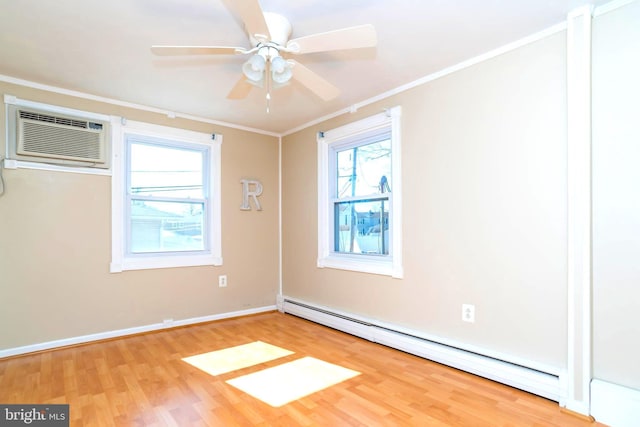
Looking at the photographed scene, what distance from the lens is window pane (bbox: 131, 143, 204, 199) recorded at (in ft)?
11.7

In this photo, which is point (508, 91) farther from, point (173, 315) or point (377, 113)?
point (173, 315)

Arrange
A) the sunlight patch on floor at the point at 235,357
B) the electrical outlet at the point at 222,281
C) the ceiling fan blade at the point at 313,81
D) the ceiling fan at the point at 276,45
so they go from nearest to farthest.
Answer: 1. the ceiling fan at the point at 276,45
2. the ceiling fan blade at the point at 313,81
3. the sunlight patch on floor at the point at 235,357
4. the electrical outlet at the point at 222,281

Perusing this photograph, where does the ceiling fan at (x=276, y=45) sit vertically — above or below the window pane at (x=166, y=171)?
above

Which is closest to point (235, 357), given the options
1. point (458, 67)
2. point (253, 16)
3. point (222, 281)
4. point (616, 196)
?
point (222, 281)

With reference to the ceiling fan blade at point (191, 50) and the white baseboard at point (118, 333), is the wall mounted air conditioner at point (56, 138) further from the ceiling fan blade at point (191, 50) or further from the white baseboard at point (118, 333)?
the ceiling fan blade at point (191, 50)

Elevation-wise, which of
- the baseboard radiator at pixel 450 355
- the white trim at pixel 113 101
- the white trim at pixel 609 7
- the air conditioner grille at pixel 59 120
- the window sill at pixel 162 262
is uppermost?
the white trim at pixel 609 7

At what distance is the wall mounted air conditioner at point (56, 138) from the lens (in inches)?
113

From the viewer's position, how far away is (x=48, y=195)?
302 centimetres

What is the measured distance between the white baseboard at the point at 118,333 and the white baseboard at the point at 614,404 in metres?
3.37

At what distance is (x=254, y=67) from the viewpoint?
77.6 inches


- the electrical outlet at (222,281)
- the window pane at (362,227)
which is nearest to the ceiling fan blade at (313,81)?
the window pane at (362,227)

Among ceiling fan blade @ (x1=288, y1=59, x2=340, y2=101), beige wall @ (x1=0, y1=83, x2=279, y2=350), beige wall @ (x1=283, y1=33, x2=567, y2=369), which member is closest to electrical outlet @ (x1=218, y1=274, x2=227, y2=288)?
beige wall @ (x1=0, y1=83, x2=279, y2=350)

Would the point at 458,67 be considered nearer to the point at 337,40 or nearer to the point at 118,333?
the point at 337,40

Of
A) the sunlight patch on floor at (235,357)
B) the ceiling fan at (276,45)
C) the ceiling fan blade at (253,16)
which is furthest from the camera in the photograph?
the sunlight patch on floor at (235,357)
